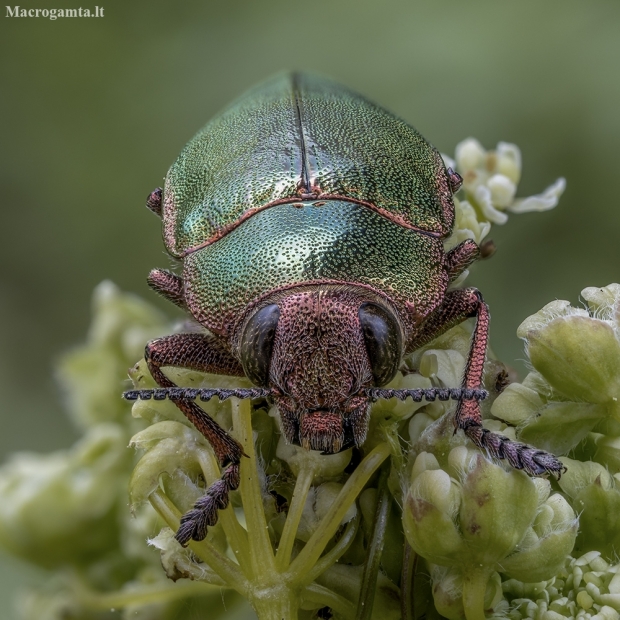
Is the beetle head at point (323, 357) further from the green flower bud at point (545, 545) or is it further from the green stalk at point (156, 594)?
the green stalk at point (156, 594)

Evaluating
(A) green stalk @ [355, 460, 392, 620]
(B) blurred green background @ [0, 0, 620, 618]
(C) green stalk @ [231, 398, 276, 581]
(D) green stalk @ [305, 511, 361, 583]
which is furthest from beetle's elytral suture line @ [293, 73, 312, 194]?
(B) blurred green background @ [0, 0, 620, 618]

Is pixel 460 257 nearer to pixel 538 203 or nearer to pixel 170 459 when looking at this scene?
pixel 538 203

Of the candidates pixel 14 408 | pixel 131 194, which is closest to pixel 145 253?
pixel 131 194

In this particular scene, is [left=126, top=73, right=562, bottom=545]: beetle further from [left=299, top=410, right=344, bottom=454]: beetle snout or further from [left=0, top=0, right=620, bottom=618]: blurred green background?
[left=0, top=0, right=620, bottom=618]: blurred green background

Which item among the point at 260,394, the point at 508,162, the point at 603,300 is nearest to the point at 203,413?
the point at 260,394

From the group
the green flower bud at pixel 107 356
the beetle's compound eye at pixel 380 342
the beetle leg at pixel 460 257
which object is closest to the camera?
the beetle's compound eye at pixel 380 342

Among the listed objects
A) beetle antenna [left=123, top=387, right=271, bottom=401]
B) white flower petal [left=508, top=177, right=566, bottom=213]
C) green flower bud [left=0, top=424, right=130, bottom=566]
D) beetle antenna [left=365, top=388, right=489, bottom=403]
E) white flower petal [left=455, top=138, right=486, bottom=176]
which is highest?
white flower petal [left=455, top=138, right=486, bottom=176]

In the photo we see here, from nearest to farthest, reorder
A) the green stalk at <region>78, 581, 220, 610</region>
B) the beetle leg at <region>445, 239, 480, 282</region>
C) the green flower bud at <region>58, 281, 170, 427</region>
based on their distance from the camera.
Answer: the beetle leg at <region>445, 239, 480, 282</region> → the green stalk at <region>78, 581, 220, 610</region> → the green flower bud at <region>58, 281, 170, 427</region>

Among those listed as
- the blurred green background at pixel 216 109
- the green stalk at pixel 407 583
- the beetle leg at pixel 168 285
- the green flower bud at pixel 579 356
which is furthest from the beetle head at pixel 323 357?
the blurred green background at pixel 216 109
